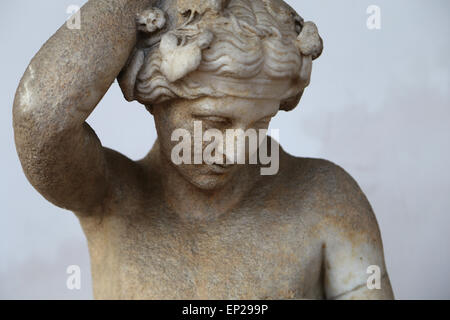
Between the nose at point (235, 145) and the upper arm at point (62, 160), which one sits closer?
the upper arm at point (62, 160)

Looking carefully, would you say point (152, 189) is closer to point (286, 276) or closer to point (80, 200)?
point (80, 200)

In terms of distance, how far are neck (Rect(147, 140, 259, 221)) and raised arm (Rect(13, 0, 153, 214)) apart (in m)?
0.32

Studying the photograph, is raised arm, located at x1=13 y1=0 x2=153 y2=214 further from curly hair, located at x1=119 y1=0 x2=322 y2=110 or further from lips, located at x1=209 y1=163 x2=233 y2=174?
lips, located at x1=209 y1=163 x2=233 y2=174

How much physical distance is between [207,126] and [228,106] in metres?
0.08

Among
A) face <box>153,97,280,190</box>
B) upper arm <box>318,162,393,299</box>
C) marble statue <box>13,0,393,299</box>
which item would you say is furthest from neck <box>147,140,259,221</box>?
upper arm <box>318,162,393,299</box>

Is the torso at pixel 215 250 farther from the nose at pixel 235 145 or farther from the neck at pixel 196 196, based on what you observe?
the nose at pixel 235 145

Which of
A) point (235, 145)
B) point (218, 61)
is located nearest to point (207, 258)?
point (235, 145)

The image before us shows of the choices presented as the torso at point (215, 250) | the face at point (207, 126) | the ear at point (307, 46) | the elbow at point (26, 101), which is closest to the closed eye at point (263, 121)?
the face at point (207, 126)

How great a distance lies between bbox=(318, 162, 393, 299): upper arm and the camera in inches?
104

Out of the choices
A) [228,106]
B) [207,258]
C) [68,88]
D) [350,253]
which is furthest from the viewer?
[350,253]

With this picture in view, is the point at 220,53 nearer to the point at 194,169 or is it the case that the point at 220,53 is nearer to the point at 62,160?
the point at 194,169

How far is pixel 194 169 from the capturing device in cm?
246

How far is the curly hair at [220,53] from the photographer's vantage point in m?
2.26

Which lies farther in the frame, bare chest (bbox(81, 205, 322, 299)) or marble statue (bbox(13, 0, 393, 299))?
bare chest (bbox(81, 205, 322, 299))
